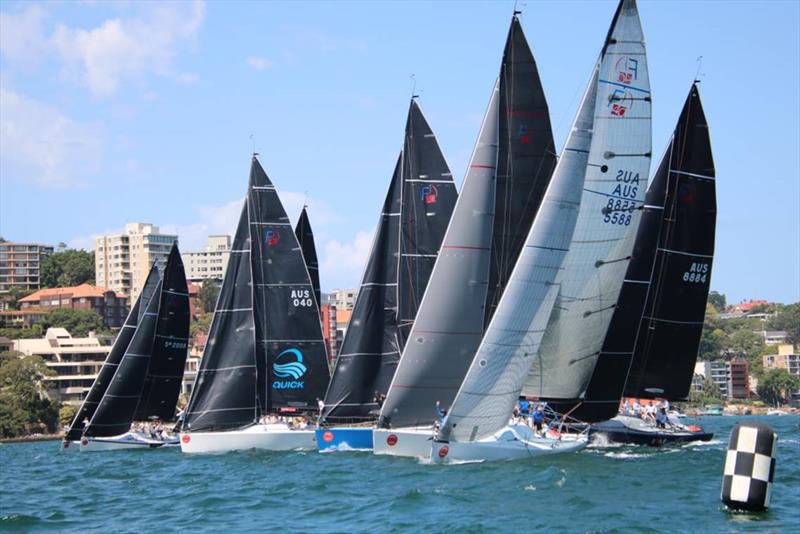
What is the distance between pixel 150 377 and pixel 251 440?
10443 mm

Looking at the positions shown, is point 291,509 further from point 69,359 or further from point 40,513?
point 69,359

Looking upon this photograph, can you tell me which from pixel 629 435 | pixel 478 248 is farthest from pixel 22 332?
pixel 478 248

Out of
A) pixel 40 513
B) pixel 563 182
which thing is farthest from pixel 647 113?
pixel 40 513

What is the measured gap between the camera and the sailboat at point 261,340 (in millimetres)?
43062

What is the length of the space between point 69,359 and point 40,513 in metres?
88.1

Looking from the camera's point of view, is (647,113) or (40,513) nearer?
(40,513)

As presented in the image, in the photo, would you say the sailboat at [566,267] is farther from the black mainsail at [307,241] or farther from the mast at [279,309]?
the black mainsail at [307,241]

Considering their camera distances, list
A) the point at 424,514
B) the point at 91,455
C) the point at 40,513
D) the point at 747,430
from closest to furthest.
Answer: the point at 747,430 < the point at 424,514 < the point at 40,513 < the point at 91,455

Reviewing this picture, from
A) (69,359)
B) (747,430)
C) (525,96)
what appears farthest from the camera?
(69,359)

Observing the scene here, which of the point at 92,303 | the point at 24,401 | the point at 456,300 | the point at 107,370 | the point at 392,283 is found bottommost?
the point at 24,401

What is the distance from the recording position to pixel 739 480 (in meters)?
20.2

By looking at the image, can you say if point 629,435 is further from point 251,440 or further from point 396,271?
point 251,440

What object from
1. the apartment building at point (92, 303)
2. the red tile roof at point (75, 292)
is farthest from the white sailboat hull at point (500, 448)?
the red tile roof at point (75, 292)

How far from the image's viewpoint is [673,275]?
38.2 metres
